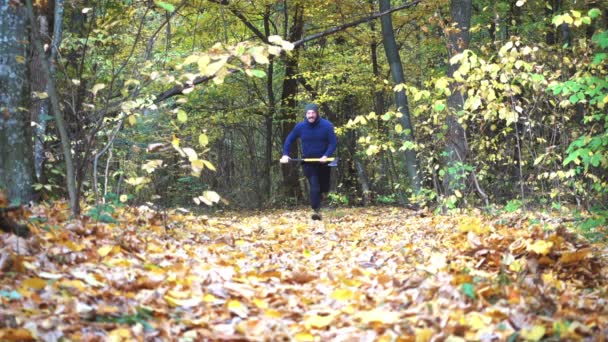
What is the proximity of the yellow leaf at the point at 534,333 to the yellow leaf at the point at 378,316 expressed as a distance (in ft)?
2.20

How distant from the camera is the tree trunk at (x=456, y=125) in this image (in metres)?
9.25

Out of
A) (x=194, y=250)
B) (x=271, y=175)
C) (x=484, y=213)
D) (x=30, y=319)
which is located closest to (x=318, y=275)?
(x=194, y=250)

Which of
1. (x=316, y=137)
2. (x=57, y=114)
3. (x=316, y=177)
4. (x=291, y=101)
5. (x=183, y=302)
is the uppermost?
(x=291, y=101)

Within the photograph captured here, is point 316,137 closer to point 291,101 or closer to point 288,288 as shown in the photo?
point 288,288

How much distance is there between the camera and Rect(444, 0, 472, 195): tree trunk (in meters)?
9.25

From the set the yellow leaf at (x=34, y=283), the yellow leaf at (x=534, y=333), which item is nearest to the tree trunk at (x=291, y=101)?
the yellow leaf at (x=34, y=283)

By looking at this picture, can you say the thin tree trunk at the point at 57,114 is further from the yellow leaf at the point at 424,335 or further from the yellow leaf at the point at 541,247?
the yellow leaf at the point at 541,247

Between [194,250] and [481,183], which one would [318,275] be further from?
[481,183]

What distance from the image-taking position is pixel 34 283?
3.40 m

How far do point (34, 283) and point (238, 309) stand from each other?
46.0 inches

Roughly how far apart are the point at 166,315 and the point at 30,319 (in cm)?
73

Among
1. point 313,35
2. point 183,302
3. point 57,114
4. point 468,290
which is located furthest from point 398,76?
point 183,302

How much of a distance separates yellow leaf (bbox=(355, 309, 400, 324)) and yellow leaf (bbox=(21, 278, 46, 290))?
5.92 ft

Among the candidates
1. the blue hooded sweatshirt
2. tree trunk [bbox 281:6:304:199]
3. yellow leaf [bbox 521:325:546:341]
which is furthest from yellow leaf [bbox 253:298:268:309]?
tree trunk [bbox 281:6:304:199]
